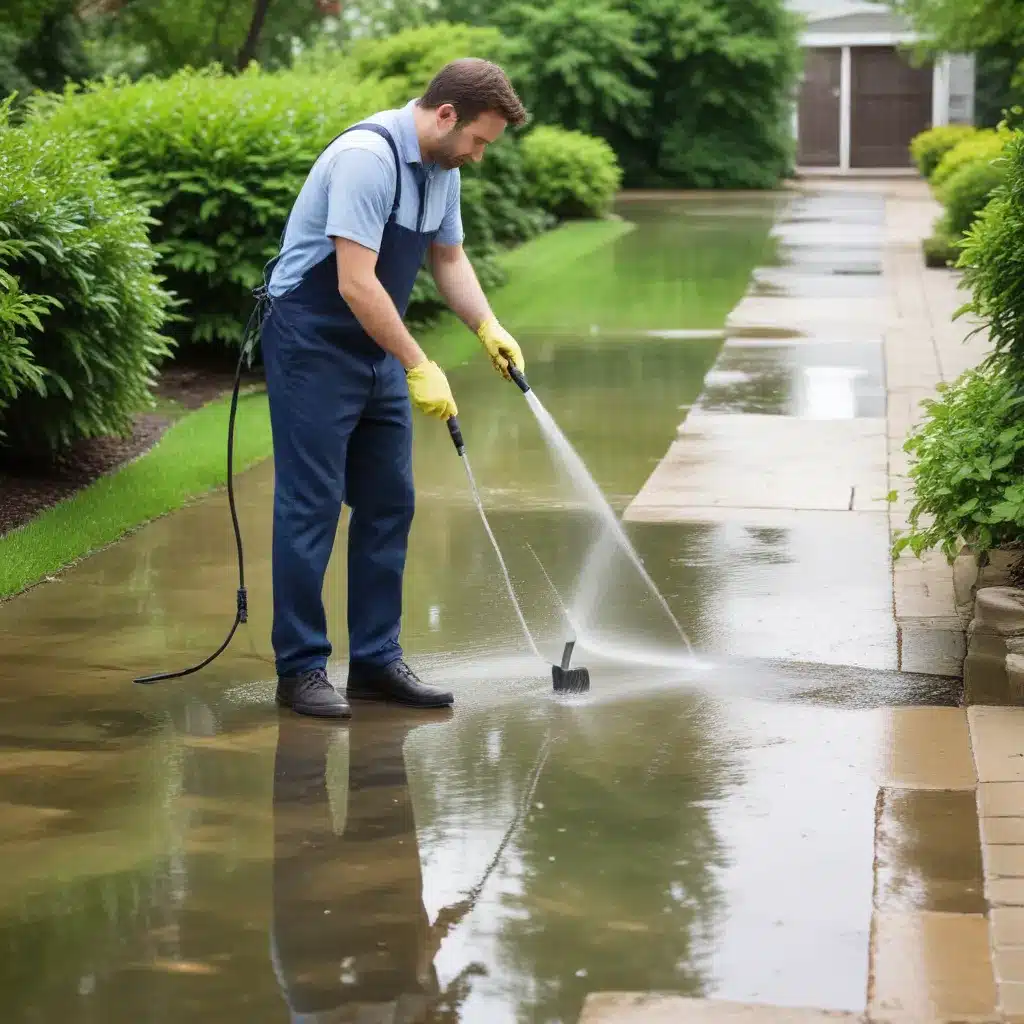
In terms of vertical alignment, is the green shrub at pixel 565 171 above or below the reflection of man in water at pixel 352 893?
above

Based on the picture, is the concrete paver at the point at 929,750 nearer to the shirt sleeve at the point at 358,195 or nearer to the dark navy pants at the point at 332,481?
the dark navy pants at the point at 332,481

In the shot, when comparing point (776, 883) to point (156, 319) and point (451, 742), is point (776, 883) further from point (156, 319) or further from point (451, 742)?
point (156, 319)

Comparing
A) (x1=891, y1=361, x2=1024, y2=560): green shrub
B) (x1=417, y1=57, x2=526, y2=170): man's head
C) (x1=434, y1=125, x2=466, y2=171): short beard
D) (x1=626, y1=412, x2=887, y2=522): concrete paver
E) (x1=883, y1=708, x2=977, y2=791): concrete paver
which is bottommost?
(x1=626, y1=412, x2=887, y2=522): concrete paver

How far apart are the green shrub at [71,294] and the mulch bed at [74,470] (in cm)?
13

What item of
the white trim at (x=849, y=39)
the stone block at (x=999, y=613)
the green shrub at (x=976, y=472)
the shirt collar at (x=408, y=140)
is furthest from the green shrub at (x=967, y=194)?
the white trim at (x=849, y=39)

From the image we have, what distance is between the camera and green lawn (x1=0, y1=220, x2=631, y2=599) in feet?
22.5

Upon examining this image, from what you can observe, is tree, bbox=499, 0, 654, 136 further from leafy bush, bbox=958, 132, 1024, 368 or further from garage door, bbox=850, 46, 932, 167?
leafy bush, bbox=958, 132, 1024, 368

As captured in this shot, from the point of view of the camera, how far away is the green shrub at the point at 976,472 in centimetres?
Answer: 558

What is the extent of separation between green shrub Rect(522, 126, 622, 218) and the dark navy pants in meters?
21.2

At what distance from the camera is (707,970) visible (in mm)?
3432

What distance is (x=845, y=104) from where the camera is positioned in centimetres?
4047

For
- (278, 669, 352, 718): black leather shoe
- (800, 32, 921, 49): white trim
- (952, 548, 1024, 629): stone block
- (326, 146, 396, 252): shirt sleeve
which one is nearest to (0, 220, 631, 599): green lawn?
(278, 669, 352, 718): black leather shoe

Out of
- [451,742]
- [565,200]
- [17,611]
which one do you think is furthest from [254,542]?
[565,200]

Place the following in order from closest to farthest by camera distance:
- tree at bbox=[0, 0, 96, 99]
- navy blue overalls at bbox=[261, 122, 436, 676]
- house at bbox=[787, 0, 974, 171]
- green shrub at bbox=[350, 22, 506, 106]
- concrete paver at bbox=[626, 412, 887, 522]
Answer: navy blue overalls at bbox=[261, 122, 436, 676]
concrete paver at bbox=[626, 412, 887, 522]
green shrub at bbox=[350, 22, 506, 106]
tree at bbox=[0, 0, 96, 99]
house at bbox=[787, 0, 974, 171]
